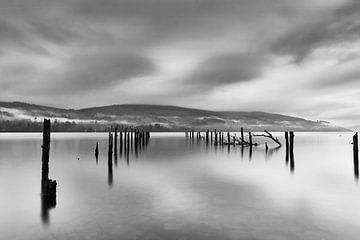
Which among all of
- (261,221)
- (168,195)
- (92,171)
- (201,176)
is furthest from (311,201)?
(92,171)

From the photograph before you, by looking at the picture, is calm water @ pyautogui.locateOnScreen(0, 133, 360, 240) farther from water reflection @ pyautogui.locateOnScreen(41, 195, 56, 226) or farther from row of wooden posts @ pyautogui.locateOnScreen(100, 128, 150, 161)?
row of wooden posts @ pyautogui.locateOnScreen(100, 128, 150, 161)

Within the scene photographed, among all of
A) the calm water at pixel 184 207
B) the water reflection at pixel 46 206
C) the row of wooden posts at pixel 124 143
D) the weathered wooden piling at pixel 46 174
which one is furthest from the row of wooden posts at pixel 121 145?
the water reflection at pixel 46 206

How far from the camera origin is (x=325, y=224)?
891 centimetres

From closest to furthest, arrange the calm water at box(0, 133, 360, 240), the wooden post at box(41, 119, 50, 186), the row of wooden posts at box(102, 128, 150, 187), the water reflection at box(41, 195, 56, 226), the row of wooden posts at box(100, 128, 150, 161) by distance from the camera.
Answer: the calm water at box(0, 133, 360, 240) → the water reflection at box(41, 195, 56, 226) → the wooden post at box(41, 119, 50, 186) → the row of wooden posts at box(102, 128, 150, 187) → the row of wooden posts at box(100, 128, 150, 161)

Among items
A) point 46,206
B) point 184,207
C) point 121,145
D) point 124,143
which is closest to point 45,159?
point 46,206

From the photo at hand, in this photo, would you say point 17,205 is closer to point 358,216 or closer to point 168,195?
point 168,195

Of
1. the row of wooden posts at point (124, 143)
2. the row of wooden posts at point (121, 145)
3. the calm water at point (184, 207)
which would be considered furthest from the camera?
the row of wooden posts at point (124, 143)

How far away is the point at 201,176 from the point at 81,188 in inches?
303

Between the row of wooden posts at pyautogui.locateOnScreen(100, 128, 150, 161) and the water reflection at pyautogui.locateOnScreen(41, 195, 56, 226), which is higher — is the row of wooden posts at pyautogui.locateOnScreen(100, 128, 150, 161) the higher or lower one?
the higher one

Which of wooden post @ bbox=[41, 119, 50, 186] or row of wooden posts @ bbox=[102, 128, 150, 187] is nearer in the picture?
wooden post @ bbox=[41, 119, 50, 186]

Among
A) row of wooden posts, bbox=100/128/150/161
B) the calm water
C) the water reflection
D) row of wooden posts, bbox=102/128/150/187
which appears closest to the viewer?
the calm water

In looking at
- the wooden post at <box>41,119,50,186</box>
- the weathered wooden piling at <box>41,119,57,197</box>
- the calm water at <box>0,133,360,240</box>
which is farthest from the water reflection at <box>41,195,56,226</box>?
the wooden post at <box>41,119,50,186</box>

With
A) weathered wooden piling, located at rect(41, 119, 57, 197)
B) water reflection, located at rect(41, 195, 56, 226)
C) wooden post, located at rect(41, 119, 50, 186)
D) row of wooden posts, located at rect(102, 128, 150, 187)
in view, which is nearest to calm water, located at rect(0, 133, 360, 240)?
water reflection, located at rect(41, 195, 56, 226)

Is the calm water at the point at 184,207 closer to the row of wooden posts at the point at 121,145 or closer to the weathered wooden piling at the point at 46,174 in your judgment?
the weathered wooden piling at the point at 46,174
